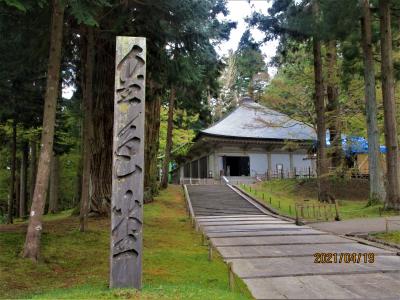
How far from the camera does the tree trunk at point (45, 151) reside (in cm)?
860

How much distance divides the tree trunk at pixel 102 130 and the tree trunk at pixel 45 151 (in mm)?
5461

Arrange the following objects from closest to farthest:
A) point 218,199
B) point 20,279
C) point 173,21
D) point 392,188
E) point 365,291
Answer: point 365,291 → point 20,279 → point 173,21 → point 392,188 → point 218,199

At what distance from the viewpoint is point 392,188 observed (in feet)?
53.0

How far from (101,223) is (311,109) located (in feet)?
55.0

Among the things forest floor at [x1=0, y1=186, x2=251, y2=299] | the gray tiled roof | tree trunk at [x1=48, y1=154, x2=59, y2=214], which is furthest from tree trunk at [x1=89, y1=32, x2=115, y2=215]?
the gray tiled roof

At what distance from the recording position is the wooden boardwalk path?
6.68 metres

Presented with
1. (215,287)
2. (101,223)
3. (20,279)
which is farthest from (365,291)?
(101,223)

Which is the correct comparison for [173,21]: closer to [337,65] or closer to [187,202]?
[187,202]

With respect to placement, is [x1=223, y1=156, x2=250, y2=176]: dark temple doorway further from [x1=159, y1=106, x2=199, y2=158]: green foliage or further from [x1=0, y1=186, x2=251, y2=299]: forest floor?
[x1=0, y1=186, x2=251, y2=299]: forest floor

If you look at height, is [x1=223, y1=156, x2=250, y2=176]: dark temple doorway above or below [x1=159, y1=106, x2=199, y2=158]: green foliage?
below

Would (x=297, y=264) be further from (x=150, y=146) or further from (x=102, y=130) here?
(x=150, y=146)

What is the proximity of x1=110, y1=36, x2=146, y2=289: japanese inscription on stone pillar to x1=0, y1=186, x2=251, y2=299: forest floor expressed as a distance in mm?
446

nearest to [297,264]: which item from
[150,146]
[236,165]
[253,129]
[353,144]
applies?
[150,146]
